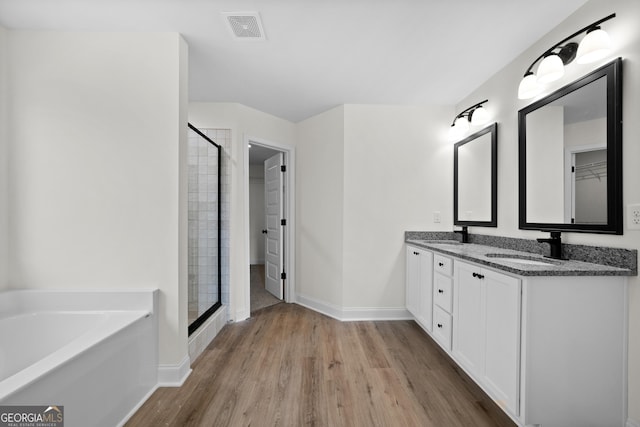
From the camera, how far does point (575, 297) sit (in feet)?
4.48

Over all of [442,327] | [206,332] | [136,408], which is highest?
[442,327]

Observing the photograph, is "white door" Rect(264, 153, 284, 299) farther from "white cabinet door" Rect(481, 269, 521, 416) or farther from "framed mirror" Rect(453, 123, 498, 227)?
"white cabinet door" Rect(481, 269, 521, 416)

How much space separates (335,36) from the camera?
193cm

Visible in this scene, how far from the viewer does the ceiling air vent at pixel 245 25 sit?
5.66 feet

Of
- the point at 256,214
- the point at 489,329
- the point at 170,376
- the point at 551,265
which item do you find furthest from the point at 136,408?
the point at 256,214

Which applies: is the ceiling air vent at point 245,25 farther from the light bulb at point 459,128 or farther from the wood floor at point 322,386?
the wood floor at point 322,386

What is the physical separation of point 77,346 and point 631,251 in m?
2.78

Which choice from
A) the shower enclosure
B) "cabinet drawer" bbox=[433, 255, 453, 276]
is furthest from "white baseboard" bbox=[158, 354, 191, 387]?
"cabinet drawer" bbox=[433, 255, 453, 276]

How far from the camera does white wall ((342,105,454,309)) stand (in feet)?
10.2

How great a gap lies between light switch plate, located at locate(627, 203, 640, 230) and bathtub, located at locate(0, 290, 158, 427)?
9.01 ft

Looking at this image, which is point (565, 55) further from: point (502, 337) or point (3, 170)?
point (3, 170)

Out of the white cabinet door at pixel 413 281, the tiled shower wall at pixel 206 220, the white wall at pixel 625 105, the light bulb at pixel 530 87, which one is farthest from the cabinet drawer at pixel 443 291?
the tiled shower wall at pixel 206 220

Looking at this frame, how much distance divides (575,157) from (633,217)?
0.46 m

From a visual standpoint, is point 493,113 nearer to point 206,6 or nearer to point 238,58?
point 238,58
